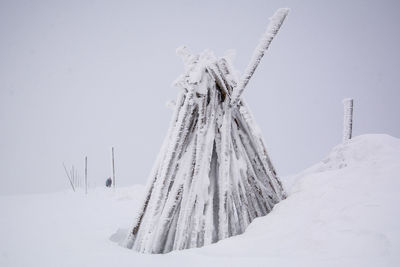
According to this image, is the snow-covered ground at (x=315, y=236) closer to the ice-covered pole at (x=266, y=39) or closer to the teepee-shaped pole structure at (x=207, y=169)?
the teepee-shaped pole structure at (x=207, y=169)

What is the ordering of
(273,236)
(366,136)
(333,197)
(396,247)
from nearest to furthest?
(396,247) → (273,236) → (333,197) → (366,136)

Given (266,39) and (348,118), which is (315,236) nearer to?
(266,39)

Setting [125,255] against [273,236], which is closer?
[273,236]

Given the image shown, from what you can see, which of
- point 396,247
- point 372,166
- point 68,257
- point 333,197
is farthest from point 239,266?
point 372,166

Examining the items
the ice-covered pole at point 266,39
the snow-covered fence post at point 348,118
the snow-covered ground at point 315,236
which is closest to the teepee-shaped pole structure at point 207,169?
the ice-covered pole at point 266,39

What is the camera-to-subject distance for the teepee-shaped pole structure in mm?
2906

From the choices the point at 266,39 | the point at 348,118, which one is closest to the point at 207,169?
the point at 266,39

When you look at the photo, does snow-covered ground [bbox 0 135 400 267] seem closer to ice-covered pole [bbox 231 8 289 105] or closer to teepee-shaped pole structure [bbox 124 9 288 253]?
teepee-shaped pole structure [bbox 124 9 288 253]

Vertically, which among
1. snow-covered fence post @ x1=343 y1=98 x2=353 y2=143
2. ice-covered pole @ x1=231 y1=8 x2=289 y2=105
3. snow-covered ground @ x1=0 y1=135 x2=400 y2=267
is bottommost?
snow-covered ground @ x1=0 y1=135 x2=400 y2=267

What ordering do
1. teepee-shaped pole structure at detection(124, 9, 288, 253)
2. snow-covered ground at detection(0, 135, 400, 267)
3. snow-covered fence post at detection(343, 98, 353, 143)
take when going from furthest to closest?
snow-covered fence post at detection(343, 98, 353, 143) < teepee-shaped pole structure at detection(124, 9, 288, 253) < snow-covered ground at detection(0, 135, 400, 267)

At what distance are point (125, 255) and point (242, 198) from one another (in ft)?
4.71

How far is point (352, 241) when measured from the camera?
1.86 meters

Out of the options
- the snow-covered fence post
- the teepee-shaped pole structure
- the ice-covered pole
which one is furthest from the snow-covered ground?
the ice-covered pole

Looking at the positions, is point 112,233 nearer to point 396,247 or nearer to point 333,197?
point 333,197
